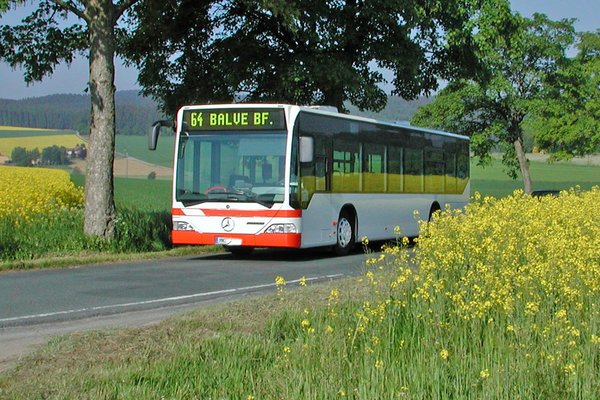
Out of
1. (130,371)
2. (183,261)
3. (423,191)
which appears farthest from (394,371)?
(423,191)

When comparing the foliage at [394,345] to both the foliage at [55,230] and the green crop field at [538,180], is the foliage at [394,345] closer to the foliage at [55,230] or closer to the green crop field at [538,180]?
the foliage at [55,230]

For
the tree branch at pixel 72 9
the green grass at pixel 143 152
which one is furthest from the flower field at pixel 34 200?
the green grass at pixel 143 152

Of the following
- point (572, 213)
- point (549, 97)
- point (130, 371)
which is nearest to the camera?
point (130, 371)

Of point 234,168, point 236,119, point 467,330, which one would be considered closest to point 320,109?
point 236,119

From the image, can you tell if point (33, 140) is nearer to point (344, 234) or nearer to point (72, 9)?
point (72, 9)

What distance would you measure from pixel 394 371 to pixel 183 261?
526 inches

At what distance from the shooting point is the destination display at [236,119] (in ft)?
65.4

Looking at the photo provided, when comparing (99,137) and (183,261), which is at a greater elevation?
(99,137)

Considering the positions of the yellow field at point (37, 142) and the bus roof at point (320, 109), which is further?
the yellow field at point (37, 142)

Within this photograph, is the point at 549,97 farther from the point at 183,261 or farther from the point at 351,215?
the point at 183,261

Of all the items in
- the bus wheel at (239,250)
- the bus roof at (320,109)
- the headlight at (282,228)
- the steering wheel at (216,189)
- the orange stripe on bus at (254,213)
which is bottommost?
the bus wheel at (239,250)

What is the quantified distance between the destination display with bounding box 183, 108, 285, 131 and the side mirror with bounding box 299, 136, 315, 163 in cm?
49

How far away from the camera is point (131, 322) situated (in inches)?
436

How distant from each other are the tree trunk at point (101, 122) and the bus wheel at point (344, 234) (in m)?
4.55
